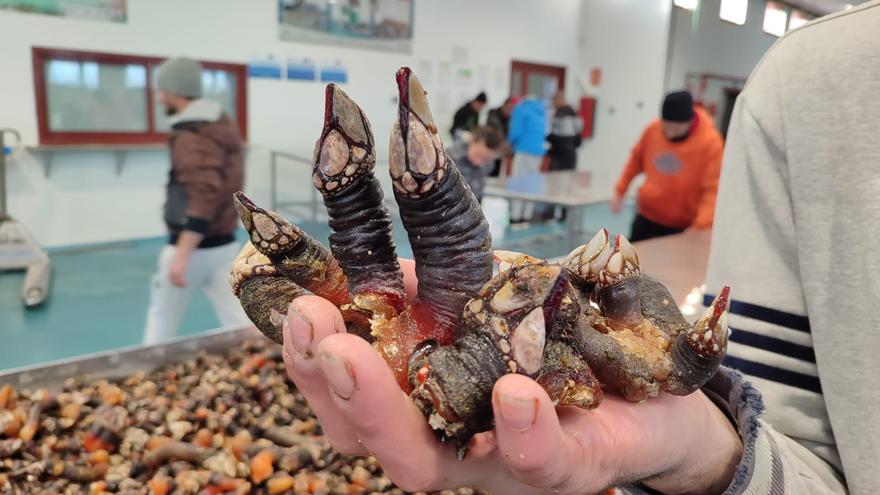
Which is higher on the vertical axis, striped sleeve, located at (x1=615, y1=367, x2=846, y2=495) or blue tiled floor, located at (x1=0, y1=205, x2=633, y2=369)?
striped sleeve, located at (x1=615, y1=367, x2=846, y2=495)

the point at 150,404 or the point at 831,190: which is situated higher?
the point at 831,190

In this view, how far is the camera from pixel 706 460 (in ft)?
2.28

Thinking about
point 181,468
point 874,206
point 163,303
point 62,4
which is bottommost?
point 163,303

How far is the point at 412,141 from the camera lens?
49 cm

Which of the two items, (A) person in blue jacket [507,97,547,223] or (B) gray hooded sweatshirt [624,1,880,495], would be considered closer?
(B) gray hooded sweatshirt [624,1,880,495]

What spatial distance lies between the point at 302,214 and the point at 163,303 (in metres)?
2.09

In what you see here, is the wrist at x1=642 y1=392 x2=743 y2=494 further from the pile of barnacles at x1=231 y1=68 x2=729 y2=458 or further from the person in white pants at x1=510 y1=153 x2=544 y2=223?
the person in white pants at x1=510 y1=153 x2=544 y2=223

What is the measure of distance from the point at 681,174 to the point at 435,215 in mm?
3032

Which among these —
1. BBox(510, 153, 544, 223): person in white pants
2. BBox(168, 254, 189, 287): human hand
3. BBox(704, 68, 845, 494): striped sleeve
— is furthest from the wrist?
BBox(510, 153, 544, 223): person in white pants

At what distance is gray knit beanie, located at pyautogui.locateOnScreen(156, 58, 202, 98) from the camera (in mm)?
2627

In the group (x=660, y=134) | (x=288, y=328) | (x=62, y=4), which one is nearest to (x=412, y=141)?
(x=288, y=328)

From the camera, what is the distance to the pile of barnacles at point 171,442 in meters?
1.12

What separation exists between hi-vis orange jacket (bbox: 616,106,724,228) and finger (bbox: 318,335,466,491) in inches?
110

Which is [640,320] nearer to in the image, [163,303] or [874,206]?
[874,206]
